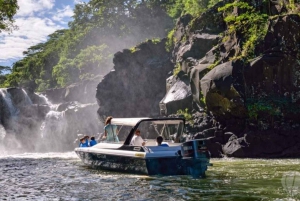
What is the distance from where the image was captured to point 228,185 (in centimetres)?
1216

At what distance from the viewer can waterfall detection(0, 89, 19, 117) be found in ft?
148

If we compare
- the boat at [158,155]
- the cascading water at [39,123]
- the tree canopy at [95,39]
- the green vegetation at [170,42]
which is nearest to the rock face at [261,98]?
the boat at [158,155]

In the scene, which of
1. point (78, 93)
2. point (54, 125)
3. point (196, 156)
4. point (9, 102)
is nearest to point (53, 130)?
point (54, 125)

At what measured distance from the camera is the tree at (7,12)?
21694 mm

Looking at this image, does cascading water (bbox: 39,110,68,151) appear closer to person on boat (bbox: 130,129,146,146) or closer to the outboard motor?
person on boat (bbox: 130,129,146,146)

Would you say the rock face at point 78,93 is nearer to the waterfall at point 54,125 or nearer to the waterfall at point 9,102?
the waterfall at point 54,125

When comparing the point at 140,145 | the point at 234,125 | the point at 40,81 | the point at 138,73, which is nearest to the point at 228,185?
the point at 140,145

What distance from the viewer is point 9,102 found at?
45375 millimetres

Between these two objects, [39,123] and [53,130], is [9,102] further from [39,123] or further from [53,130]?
[53,130]

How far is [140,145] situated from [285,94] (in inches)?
513

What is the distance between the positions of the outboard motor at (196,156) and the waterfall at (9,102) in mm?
35580

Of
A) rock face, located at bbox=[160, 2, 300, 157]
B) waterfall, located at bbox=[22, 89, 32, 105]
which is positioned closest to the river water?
rock face, located at bbox=[160, 2, 300, 157]

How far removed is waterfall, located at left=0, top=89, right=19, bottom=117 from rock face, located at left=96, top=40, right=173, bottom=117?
11.0m

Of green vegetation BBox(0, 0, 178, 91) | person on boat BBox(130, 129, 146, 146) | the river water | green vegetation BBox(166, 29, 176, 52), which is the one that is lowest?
the river water
